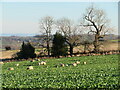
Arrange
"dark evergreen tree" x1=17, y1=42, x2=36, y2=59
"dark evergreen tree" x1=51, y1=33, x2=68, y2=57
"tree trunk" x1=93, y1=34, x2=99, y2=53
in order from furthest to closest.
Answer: "tree trunk" x1=93, y1=34, x2=99, y2=53 < "dark evergreen tree" x1=17, y1=42, x2=36, y2=59 < "dark evergreen tree" x1=51, y1=33, x2=68, y2=57

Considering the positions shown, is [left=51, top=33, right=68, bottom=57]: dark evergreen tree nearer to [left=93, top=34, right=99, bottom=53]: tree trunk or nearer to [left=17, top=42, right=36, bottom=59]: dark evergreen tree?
[left=17, top=42, right=36, bottom=59]: dark evergreen tree

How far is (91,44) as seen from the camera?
139 feet

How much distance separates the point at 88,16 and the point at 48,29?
34.1 feet

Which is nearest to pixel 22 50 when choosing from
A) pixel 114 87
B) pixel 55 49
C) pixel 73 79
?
pixel 55 49

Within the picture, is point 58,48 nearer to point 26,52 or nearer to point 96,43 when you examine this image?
point 26,52

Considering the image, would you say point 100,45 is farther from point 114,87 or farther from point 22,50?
point 114,87

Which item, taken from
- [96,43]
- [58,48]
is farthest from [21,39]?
A: [96,43]

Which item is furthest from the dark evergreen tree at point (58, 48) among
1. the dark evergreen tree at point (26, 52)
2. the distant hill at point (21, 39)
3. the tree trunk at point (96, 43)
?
the distant hill at point (21, 39)

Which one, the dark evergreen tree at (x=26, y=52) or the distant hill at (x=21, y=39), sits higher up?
the distant hill at (x=21, y=39)

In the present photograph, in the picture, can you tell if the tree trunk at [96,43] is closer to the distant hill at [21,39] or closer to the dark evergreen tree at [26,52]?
the distant hill at [21,39]

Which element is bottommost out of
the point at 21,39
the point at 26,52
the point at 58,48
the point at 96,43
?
the point at 26,52

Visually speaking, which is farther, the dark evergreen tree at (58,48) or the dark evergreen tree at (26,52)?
the dark evergreen tree at (26,52)

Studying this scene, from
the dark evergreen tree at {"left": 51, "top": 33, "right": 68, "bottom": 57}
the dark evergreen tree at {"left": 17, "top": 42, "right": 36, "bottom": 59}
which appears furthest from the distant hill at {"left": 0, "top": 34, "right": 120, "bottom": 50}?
the dark evergreen tree at {"left": 51, "top": 33, "right": 68, "bottom": 57}

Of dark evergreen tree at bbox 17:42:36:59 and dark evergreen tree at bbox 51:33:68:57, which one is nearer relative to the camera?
dark evergreen tree at bbox 51:33:68:57
